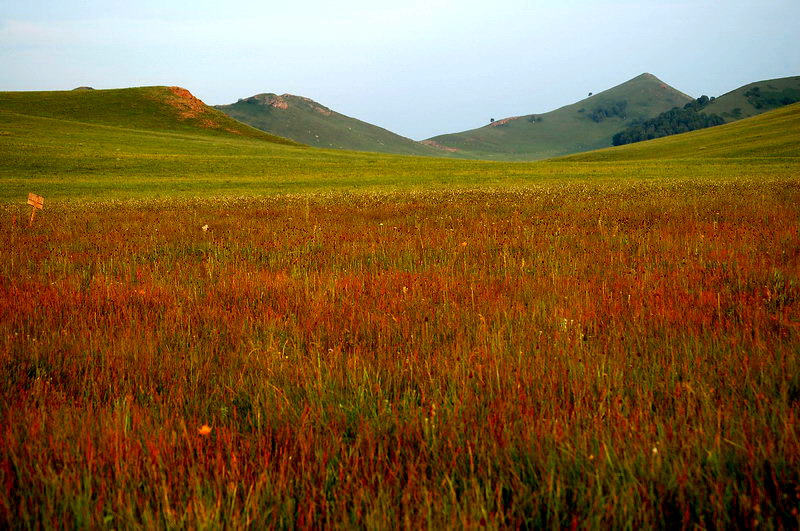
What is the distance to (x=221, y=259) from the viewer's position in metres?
8.14

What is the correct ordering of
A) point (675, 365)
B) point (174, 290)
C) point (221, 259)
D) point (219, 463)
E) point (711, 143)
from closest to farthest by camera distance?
1. point (219, 463)
2. point (675, 365)
3. point (174, 290)
4. point (221, 259)
5. point (711, 143)

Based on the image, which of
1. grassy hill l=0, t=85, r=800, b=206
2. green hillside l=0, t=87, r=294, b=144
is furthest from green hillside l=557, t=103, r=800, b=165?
green hillside l=0, t=87, r=294, b=144

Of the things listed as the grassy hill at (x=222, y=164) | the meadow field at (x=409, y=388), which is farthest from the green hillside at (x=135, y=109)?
the meadow field at (x=409, y=388)

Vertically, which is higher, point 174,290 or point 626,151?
point 626,151

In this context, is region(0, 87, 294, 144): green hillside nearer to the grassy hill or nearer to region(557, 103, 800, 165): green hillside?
the grassy hill

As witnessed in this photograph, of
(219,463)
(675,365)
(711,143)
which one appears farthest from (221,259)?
(711,143)

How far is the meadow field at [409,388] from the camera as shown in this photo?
6.55 ft

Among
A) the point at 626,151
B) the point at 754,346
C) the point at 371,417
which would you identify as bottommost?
the point at 371,417

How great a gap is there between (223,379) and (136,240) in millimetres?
8274

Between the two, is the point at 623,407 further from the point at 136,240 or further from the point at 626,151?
the point at 626,151

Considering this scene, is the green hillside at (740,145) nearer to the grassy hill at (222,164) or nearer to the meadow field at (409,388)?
the grassy hill at (222,164)

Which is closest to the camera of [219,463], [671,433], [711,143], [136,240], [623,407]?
[219,463]

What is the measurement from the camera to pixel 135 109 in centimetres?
8200

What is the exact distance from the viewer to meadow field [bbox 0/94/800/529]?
2.00m
